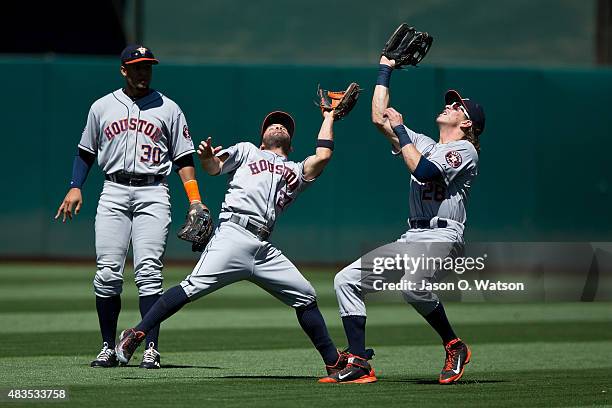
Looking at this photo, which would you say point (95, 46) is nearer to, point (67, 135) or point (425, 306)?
point (67, 135)

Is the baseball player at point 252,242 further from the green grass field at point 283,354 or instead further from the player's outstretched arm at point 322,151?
the green grass field at point 283,354

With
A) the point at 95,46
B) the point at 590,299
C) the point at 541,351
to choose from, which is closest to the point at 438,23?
the point at 95,46

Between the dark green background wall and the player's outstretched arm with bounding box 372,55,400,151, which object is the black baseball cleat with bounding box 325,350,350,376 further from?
the dark green background wall

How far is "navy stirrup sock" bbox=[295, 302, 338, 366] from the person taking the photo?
269 inches

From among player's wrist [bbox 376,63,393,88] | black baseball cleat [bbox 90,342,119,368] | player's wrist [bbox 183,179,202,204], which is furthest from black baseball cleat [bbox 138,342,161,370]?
player's wrist [bbox 376,63,393,88]

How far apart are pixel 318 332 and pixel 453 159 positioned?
1.30 meters

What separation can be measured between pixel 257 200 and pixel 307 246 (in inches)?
391

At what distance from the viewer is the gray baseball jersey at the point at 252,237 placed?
6680 mm

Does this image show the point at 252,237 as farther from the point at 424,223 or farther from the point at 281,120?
the point at 424,223

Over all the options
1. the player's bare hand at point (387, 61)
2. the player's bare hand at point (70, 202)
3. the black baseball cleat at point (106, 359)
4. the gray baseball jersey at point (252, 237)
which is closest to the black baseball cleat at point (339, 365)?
the gray baseball jersey at point (252, 237)

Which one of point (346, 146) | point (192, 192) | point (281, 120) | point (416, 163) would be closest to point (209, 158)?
point (281, 120)

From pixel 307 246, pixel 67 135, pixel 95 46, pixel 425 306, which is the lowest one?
pixel 425 306

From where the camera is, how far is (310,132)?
54.6 ft

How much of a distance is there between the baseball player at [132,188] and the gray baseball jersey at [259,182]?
0.62 meters
